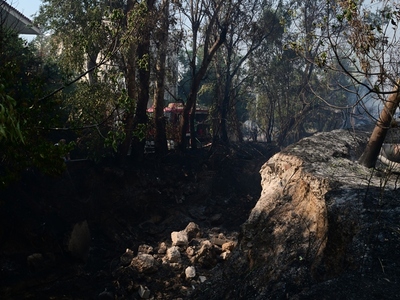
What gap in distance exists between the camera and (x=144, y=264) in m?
8.52

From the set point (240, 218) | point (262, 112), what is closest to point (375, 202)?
point (240, 218)

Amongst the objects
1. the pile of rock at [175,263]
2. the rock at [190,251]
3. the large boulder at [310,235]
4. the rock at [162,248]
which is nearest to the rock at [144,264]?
the pile of rock at [175,263]

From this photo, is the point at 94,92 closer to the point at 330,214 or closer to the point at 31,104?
the point at 31,104

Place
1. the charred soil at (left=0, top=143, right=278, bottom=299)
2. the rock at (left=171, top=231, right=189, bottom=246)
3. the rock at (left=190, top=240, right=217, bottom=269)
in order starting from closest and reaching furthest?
the charred soil at (left=0, top=143, right=278, bottom=299), the rock at (left=190, top=240, right=217, bottom=269), the rock at (left=171, top=231, right=189, bottom=246)

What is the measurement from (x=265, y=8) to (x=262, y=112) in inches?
286

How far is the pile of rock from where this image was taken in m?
8.04

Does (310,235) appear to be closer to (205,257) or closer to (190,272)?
(190,272)

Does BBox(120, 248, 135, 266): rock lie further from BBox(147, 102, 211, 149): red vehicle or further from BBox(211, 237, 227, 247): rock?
BBox(147, 102, 211, 149): red vehicle

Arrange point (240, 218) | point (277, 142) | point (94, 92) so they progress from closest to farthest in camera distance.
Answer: point (94, 92), point (240, 218), point (277, 142)

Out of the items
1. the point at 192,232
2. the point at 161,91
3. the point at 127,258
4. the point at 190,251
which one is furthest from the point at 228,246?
the point at 161,91

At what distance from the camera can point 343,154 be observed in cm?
1016

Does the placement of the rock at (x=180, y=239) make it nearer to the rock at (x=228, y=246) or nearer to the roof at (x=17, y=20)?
the rock at (x=228, y=246)

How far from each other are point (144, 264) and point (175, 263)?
0.79 metres

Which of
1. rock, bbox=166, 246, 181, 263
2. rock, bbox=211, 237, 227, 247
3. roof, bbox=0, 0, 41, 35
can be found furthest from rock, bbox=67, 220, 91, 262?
roof, bbox=0, 0, 41, 35
